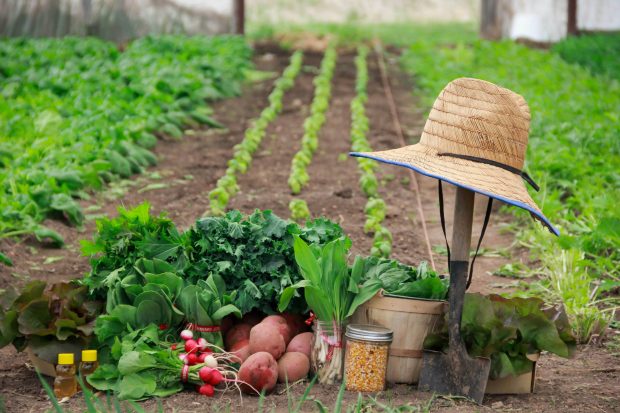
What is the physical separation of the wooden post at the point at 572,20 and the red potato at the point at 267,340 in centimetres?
1422

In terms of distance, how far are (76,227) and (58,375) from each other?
10.1ft

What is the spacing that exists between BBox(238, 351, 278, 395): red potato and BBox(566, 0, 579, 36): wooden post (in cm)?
1440

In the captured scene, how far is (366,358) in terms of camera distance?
3932 mm

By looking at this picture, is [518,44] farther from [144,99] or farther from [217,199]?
[217,199]

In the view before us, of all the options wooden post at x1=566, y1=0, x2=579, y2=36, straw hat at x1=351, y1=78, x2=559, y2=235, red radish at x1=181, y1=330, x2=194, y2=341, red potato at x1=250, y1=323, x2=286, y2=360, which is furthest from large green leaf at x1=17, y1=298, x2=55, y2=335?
wooden post at x1=566, y1=0, x2=579, y2=36

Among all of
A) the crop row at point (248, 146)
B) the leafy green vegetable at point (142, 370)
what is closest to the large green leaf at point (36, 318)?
the leafy green vegetable at point (142, 370)

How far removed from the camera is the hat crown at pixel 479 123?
385 cm

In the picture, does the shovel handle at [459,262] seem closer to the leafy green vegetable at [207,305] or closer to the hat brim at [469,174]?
the hat brim at [469,174]

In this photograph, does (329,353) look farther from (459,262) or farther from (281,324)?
(459,262)

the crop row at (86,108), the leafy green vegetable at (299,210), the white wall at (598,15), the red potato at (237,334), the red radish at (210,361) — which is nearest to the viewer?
the red radish at (210,361)

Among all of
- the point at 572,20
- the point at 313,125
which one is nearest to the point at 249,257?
the point at 313,125

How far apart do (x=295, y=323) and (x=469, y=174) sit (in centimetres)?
119

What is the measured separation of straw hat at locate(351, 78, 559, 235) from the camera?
3779mm

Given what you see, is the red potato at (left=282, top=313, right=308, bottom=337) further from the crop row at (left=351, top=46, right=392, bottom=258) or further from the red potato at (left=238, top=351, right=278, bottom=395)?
the crop row at (left=351, top=46, right=392, bottom=258)
